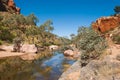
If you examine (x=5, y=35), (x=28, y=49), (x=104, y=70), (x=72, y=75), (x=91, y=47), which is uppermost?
(x=5, y=35)

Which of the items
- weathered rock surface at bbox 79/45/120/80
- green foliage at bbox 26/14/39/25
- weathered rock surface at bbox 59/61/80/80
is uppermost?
green foliage at bbox 26/14/39/25

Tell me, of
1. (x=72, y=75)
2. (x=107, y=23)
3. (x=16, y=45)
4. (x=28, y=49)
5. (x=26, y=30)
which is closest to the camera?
(x=72, y=75)

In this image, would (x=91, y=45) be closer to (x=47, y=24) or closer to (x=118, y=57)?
(x=118, y=57)

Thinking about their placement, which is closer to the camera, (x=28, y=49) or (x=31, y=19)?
(x=28, y=49)

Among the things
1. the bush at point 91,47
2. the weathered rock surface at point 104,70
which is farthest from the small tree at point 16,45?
the weathered rock surface at point 104,70

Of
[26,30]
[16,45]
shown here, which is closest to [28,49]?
[16,45]

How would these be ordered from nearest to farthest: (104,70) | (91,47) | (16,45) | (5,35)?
(104,70), (91,47), (16,45), (5,35)

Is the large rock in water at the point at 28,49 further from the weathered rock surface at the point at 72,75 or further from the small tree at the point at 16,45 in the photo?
the weathered rock surface at the point at 72,75

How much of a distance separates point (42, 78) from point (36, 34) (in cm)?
11036

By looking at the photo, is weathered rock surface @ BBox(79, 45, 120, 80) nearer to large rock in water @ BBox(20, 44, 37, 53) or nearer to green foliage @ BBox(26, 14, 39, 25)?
large rock in water @ BBox(20, 44, 37, 53)

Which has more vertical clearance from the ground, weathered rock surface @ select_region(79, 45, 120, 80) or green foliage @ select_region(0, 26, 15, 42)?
green foliage @ select_region(0, 26, 15, 42)

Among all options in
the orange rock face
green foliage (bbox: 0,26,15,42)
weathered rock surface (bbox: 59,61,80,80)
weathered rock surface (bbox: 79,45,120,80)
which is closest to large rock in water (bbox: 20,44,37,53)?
green foliage (bbox: 0,26,15,42)

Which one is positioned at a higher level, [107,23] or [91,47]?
[107,23]

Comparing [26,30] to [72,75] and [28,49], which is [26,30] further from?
[72,75]
